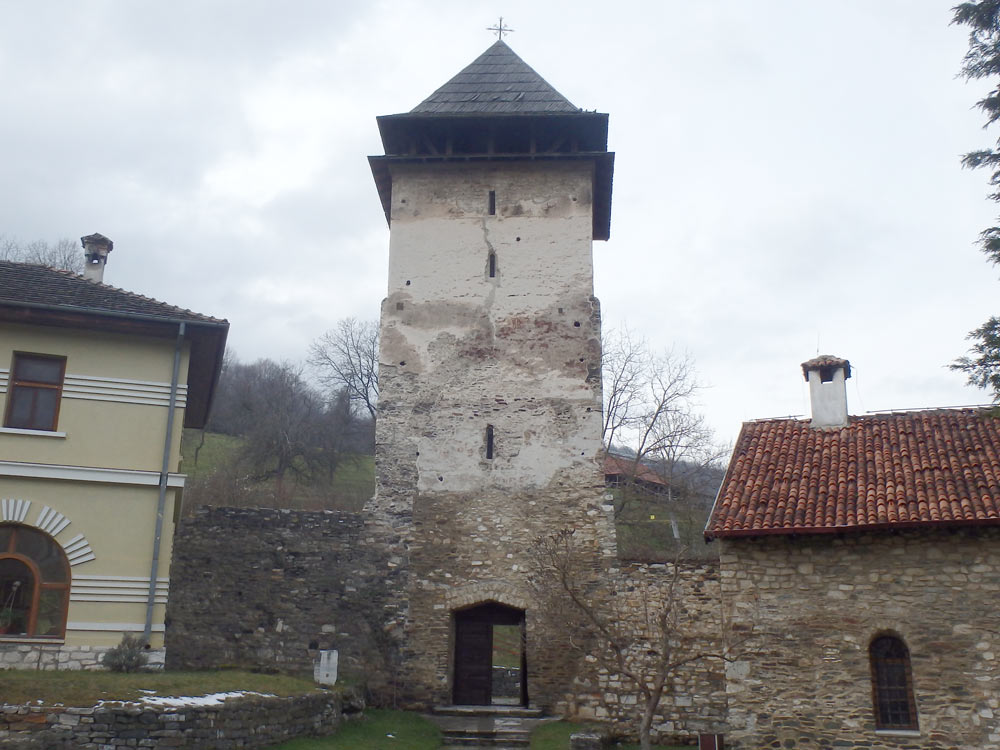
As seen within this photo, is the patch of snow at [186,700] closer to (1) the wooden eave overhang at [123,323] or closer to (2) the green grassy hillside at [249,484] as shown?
(1) the wooden eave overhang at [123,323]

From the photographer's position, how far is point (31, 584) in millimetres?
12273

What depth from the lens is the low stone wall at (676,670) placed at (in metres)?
14.6

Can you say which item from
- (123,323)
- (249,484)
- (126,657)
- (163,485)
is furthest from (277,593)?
(249,484)

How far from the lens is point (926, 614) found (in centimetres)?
1203

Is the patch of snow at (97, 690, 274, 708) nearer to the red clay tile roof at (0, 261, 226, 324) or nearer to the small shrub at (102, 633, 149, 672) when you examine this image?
the small shrub at (102, 633, 149, 672)

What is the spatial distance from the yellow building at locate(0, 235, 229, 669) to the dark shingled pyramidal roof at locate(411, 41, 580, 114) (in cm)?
848

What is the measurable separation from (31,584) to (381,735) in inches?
213

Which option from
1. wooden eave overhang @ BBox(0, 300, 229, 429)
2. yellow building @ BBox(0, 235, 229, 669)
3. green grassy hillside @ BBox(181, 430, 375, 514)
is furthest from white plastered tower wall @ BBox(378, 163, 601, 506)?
green grassy hillside @ BBox(181, 430, 375, 514)

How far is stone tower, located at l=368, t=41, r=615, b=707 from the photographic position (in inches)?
640

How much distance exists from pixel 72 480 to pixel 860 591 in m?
11.1

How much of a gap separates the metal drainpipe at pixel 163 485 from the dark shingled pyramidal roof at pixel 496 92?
8273mm

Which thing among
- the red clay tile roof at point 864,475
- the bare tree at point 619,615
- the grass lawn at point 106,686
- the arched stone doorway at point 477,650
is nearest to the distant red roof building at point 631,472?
the arched stone doorway at point 477,650

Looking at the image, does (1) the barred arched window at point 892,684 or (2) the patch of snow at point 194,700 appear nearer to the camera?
(2) the patch of snow at point 194,700

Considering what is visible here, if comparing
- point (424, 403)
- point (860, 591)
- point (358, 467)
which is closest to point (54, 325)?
point (424, 403)
